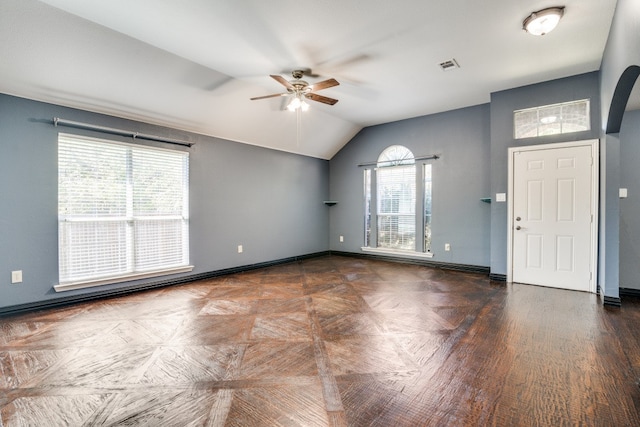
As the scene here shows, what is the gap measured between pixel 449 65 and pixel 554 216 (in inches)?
101

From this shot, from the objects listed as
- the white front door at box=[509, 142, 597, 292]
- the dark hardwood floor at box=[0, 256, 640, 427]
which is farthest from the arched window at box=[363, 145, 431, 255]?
the dark hardwood floor at box=[0, 256, 640, 427]

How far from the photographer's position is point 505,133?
177 inches

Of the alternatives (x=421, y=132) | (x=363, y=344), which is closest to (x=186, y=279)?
(x=363, y=344)

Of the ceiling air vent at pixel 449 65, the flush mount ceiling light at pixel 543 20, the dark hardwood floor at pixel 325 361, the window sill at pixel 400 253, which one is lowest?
the dark hardwood floor at pixel 325 361

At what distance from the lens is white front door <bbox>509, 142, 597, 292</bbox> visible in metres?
3.89

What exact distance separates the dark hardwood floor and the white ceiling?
100 inches

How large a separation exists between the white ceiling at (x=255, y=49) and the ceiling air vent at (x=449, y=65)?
8cm

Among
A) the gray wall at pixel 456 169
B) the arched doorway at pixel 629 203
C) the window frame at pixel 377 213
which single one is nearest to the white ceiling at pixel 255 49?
the gray wall at pixel 456 169

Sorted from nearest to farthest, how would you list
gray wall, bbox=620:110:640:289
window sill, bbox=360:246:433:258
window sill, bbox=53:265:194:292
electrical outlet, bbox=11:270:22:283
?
electrical outlet, bbox=11:270:22:283 → window sill, bbox=53:265:194:292 → gray wall, bbox=620:110:640:289 → window sill, bbox=360:246:433:258

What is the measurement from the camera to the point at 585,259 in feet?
12.8

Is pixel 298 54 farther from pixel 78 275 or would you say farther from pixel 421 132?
pixel 78 275

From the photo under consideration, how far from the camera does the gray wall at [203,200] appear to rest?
10.2 ft

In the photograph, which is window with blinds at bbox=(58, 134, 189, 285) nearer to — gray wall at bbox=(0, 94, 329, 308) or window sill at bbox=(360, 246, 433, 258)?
gray wall at bbox=(0, 94, 329, 308)

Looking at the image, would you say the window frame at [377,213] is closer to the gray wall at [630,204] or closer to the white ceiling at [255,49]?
the white ceiling at [255,49]
